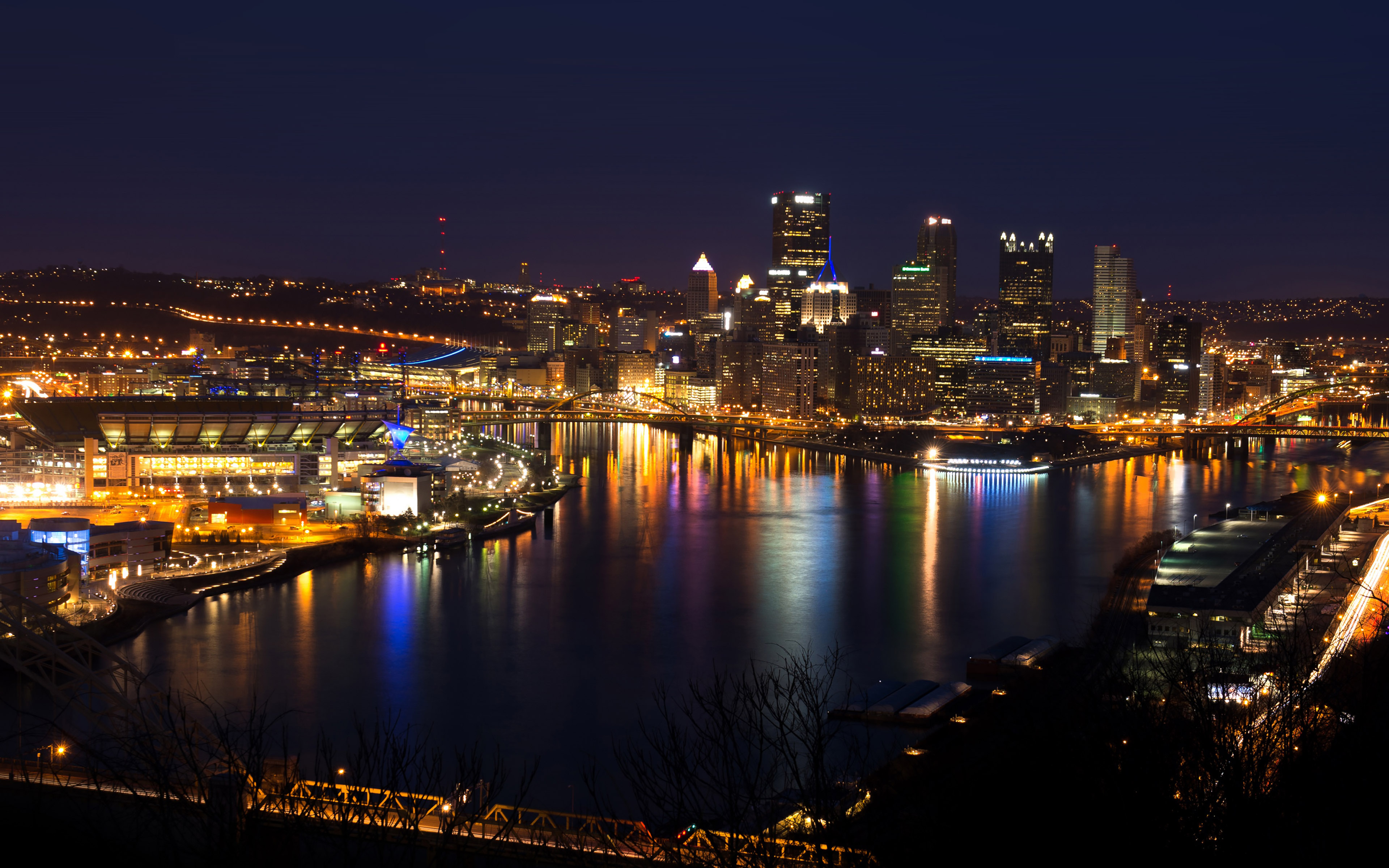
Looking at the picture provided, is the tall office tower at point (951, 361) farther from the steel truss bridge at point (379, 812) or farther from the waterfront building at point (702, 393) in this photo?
the steel truss bridge at point (379, 812)

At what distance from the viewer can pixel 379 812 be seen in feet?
8.30

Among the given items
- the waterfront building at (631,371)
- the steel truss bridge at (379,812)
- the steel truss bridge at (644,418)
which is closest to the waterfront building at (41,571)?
the steel truss bridge at (379,812)

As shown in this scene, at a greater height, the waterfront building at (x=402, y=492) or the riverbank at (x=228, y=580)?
the waterfront building at (x=402, y=492)

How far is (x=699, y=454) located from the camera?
16.8 metres

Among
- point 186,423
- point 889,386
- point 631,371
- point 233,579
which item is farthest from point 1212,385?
point 233,579

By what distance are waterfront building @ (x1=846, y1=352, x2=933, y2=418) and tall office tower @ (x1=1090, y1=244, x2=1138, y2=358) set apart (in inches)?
415

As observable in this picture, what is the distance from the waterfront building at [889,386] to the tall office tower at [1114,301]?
10549 mm

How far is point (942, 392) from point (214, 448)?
17.1 meters

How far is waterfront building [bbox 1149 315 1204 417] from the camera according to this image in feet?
85.0

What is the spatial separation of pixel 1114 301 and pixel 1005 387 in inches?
434

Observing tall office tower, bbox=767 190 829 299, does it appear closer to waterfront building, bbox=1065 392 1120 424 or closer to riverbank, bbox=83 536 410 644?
waterfront building, bbox=1065 392 1120 424

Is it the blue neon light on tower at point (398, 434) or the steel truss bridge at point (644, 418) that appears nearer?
the blue neon light on tower at point (398, 434)

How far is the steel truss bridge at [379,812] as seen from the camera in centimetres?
219

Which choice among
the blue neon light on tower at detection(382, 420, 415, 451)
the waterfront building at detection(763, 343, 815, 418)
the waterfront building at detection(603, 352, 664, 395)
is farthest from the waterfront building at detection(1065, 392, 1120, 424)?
the blue neon light on tower at detection(382, 420, 415, 451)
